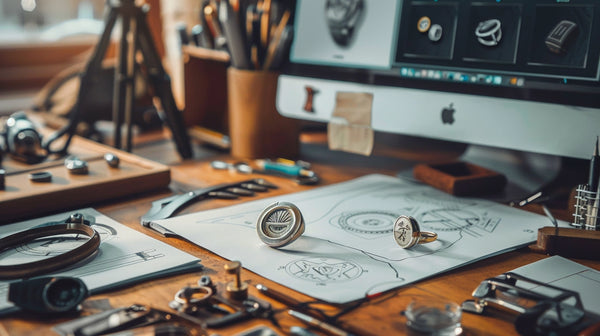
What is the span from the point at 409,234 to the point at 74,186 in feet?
1.64

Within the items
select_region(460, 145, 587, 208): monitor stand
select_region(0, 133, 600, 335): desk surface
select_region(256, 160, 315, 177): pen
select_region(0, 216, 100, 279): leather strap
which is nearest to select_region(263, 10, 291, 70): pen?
select_region(256, 160, 315, 177): pen

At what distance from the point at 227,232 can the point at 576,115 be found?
486 mm

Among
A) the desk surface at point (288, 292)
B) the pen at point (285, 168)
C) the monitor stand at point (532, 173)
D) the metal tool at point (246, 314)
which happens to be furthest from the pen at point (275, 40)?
the metal tool at point (246, 314)

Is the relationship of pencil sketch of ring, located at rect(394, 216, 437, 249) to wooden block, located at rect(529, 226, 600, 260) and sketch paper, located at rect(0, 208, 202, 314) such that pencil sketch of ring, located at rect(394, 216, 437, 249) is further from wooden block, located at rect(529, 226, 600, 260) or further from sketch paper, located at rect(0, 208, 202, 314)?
sketch paper, located at rect(0, 208, 202, 314)

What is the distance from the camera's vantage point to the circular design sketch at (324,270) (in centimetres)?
61

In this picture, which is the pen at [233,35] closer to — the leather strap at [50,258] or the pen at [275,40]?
the pen at [275,40]

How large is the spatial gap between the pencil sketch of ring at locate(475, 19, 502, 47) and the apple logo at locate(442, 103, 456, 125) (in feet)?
0.34

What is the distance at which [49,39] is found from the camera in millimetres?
1963

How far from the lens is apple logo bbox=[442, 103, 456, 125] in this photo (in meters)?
0.88

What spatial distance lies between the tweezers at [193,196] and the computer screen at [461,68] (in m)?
0.19

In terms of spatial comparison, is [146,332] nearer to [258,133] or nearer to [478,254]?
[478,254]

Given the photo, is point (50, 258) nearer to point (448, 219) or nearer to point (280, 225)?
point (280, 225)

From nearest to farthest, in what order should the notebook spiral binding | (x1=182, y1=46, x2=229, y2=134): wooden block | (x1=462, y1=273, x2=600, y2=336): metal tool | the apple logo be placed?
1. (x1=462, y1=273, x2=600, y2=336): metal tool
2. the notebook spiral binding
3. the apple logo
4. (x1=182, y1=46, x2=229, y2=134): wooden block


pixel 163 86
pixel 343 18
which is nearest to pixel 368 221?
pixel 343 18
